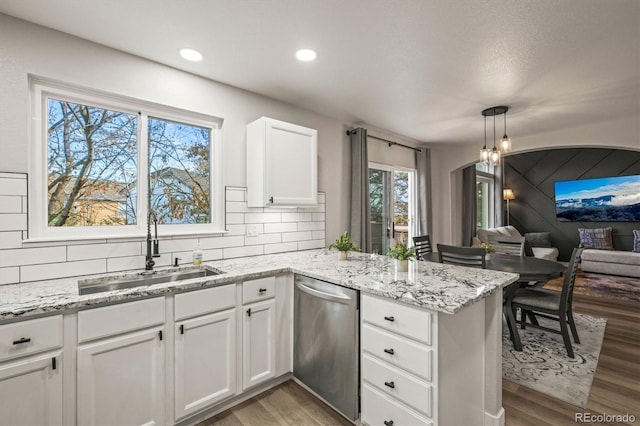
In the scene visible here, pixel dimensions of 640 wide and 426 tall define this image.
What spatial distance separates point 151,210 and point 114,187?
0.97 ft

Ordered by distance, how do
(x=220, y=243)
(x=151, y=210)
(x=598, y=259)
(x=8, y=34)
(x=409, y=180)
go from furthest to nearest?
1. (x=598, y=259)
2. (x=409, y=180)
3. (x=220, y=243)
4. (x=151, y=210)
5. (x=8, y=34)

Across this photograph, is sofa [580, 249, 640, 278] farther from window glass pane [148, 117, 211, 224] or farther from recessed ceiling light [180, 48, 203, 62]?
recessed ceiling light [180, 48, 203, 62]

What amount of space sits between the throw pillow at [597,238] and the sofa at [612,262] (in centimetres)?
36

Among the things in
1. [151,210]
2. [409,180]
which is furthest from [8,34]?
[409,180]

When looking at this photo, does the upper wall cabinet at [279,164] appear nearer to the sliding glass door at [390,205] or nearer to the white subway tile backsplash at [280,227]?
the white subway tile backsplash at [280,227]

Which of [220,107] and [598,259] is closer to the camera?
[220,107]

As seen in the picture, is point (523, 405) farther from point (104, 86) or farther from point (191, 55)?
point (104, 86)

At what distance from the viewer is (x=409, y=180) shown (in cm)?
505

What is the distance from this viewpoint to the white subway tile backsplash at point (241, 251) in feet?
8.85

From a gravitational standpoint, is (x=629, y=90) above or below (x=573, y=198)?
above

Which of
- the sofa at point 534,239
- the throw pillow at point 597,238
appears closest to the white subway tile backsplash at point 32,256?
the sofa at point 534,239

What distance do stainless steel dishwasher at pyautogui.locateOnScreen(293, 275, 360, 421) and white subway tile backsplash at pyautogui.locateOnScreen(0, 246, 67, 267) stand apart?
1.56 meters

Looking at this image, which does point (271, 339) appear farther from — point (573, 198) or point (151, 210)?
point (573, 198)

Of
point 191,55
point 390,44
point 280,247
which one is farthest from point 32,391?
point 390,44
